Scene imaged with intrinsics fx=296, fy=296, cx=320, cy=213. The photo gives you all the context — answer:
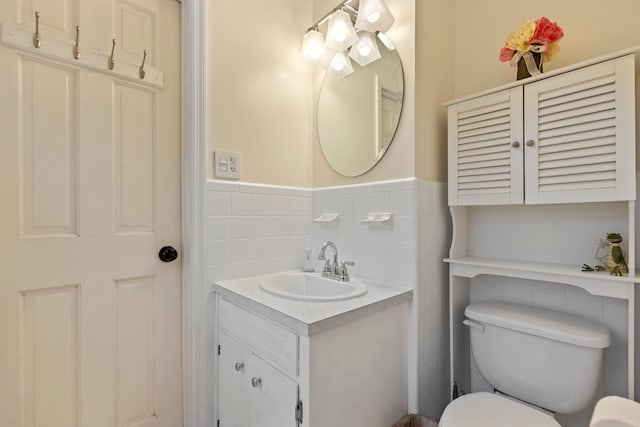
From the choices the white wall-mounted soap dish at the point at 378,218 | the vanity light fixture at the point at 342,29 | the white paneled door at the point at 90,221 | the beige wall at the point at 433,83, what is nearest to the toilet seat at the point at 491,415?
the white wall-mounted soap dish at the point at 378,218

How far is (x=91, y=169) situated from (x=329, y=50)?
4.08 feet

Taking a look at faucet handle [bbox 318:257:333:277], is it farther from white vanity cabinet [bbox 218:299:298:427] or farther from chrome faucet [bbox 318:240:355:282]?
white vanity cabinet [bbox 218:299:298:427]

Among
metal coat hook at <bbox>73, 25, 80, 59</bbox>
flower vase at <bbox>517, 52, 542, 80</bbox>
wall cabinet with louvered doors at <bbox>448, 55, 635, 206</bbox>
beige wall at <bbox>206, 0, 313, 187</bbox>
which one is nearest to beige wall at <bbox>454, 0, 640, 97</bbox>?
flower vase at <bbox>517, 52, 542, 80</bbox>

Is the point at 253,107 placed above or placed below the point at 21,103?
above

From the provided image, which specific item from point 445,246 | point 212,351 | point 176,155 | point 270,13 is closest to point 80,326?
point 212,351

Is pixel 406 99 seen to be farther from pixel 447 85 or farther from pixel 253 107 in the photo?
pixel 253 107

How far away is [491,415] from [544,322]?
394 mm

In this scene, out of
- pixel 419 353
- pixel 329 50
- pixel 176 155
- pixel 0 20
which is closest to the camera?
pixel 0 20

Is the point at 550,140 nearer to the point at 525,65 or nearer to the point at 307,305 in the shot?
the point at 525,65

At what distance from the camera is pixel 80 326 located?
1072 millimetres

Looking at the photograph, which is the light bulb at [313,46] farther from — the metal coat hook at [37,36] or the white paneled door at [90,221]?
the metal coat hook at [37,36]

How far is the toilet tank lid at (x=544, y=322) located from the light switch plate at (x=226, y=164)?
1184 mm

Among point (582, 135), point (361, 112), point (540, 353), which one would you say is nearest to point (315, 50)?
point (361, 112)

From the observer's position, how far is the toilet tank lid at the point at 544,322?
97cm
